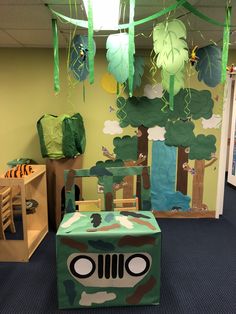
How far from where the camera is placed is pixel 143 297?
1812 mm

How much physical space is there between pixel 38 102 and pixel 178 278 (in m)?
2.44

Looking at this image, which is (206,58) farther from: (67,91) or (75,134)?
(67,91)

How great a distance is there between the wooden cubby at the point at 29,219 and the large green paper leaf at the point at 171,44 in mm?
1497

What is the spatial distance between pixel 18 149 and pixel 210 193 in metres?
2.47

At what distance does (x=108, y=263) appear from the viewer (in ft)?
5.68

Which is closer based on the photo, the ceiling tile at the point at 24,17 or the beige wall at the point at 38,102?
the ceiling tile at the point at 24,17

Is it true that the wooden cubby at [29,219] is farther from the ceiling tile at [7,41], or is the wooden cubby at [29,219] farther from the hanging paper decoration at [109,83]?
the ceiling tile at [7,41]

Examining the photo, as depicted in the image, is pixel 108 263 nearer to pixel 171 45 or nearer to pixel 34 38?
pixel 171 45

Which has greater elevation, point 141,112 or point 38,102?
point 38,102

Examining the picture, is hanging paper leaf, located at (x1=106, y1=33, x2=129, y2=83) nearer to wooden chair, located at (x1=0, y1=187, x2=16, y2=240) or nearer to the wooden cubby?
the wooden cubby

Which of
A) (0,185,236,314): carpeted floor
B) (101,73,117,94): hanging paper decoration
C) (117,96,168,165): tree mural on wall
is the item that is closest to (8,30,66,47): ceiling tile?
(101,73,117,94): hanging paper decoration

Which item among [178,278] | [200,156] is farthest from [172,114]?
[178,278]

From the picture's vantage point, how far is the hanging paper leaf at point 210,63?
2072 mm

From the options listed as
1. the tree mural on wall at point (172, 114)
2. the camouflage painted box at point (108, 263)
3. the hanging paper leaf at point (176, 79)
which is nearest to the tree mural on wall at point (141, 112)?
the tree mural on wall at point (172, 114)
